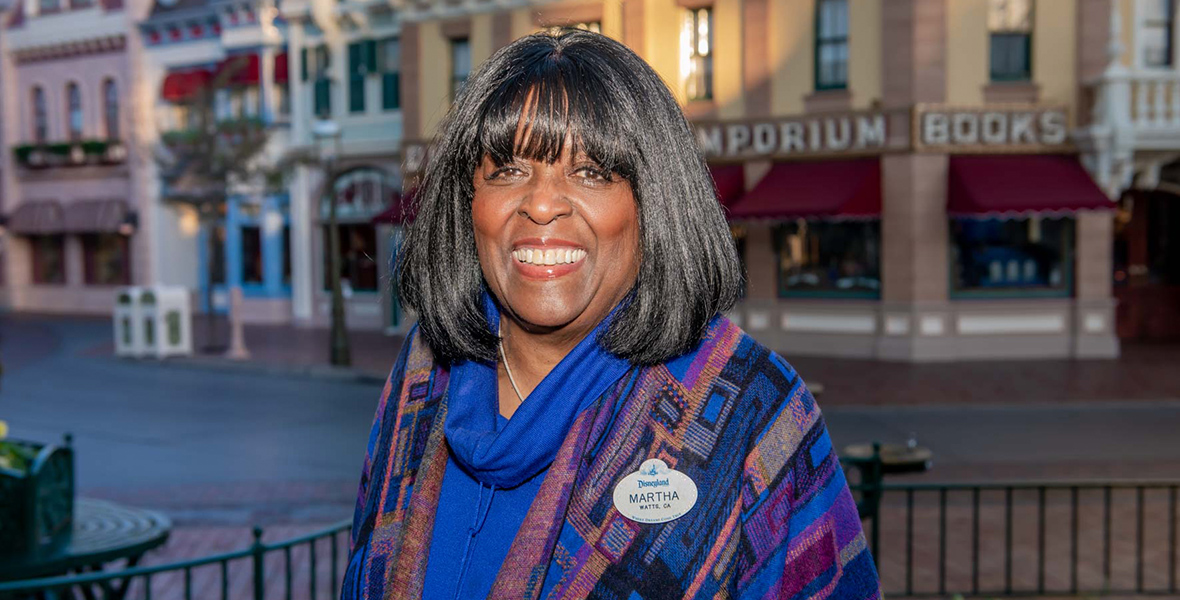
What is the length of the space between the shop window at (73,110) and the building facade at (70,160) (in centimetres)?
3

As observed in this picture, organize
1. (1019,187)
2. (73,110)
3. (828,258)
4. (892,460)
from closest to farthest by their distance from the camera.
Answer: (892,460), (1019,187), (828,258), (73,110)

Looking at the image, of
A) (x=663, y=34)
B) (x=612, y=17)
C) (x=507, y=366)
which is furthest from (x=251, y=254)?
(x=507, y=366)

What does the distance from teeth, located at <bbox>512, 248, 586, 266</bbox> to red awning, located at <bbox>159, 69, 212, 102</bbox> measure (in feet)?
92.4

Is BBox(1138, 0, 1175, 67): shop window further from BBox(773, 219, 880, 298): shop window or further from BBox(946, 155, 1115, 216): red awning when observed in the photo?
BBox(773, 219, 880, 298): shop window

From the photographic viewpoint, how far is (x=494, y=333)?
2.16m

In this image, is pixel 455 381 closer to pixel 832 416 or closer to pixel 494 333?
pixel 494 333

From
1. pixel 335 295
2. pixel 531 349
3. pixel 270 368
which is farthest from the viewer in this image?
pixel 335 295

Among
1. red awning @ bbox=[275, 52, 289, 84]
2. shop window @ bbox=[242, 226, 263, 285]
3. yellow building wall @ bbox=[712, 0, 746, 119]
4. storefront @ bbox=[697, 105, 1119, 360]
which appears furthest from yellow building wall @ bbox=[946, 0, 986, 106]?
shop window @ bbox=[242, 226, 263, 285]

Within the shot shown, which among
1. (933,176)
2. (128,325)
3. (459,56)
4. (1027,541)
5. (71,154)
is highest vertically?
(459,56)

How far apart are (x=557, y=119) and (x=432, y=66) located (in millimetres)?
22982

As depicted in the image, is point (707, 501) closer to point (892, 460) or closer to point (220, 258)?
point (892, 460)

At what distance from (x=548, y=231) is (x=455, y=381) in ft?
1.25

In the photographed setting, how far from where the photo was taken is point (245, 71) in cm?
2773

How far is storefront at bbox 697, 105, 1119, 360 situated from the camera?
712 inches
